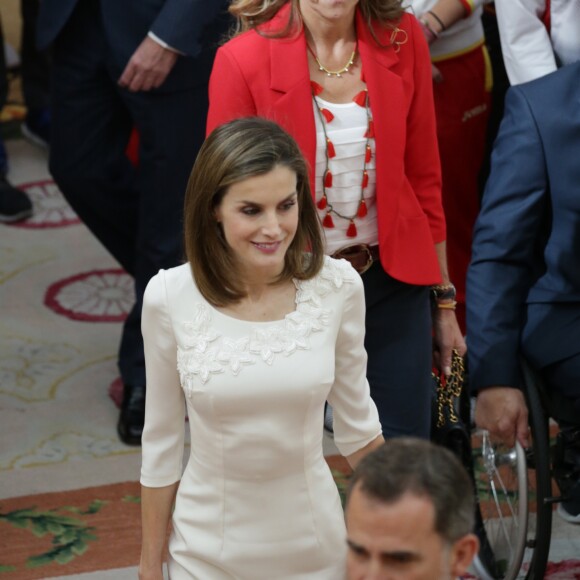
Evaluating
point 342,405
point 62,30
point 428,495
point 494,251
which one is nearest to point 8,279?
point 62,30

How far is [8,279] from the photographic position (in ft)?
16.8

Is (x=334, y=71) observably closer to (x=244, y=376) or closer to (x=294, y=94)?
(x=294, y=94)

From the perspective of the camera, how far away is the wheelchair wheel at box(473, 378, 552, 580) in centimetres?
295

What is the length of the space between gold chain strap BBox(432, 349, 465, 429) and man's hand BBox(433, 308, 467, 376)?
0.01m

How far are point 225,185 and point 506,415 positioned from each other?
1060 millimetres

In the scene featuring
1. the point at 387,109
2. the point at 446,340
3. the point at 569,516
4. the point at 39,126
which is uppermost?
the point at 387,109

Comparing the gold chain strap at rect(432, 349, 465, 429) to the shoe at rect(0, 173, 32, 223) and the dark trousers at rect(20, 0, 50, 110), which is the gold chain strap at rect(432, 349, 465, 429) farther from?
the dark trousers at rect(20, 0, 50, 110)

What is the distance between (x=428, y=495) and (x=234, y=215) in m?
0.63

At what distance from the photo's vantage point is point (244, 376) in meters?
2.22

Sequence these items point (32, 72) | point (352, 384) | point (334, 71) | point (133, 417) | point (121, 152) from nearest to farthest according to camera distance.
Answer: point (352, 384) < point (334, 71) < point (133, 417) < point (121, 152) < point (32, 72)

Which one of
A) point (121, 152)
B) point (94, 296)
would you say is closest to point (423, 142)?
Result: point (121, 152)

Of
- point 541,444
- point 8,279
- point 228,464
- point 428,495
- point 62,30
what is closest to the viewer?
point 428,495

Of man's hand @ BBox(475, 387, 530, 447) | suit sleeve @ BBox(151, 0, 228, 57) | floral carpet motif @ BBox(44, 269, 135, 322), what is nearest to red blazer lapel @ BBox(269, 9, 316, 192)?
man's hand @ BBox(475, 387, 530, 447)

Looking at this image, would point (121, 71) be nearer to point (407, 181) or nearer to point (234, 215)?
point (407, 181)
